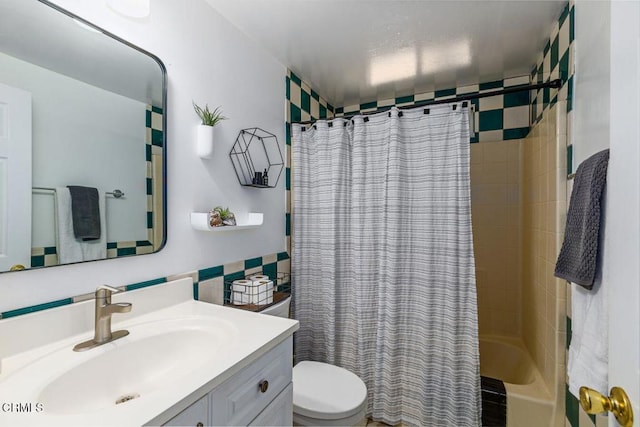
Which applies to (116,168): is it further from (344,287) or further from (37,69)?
(344,287)

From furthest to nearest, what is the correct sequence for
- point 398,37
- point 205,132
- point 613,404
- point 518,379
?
point 518,379 < point 398,37 < point 205,132 < point 613,404

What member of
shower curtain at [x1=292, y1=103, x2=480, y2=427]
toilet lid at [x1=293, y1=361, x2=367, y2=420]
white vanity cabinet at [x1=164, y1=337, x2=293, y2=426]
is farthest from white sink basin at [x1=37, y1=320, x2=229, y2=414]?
shower curtain at [x1=292, y1=103, x2=480, y2=427]

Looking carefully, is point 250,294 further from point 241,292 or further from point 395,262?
point 395,262

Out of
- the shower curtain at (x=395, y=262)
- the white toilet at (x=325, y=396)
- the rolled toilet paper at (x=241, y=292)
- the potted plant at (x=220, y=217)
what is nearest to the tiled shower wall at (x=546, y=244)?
the shower curtain at (x=395, y=262)

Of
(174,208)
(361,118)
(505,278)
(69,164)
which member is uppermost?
(361,118)

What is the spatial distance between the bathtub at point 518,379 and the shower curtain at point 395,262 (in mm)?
182

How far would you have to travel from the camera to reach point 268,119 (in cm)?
198

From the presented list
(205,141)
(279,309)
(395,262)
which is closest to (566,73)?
(395,262)

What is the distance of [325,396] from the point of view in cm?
146

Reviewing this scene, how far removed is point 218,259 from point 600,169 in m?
1.50

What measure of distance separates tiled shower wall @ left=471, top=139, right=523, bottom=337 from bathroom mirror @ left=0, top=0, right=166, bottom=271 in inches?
91.9

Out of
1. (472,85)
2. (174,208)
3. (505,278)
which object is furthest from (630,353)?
(472,85)

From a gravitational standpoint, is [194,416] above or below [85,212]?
below

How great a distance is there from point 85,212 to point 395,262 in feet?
4.72
